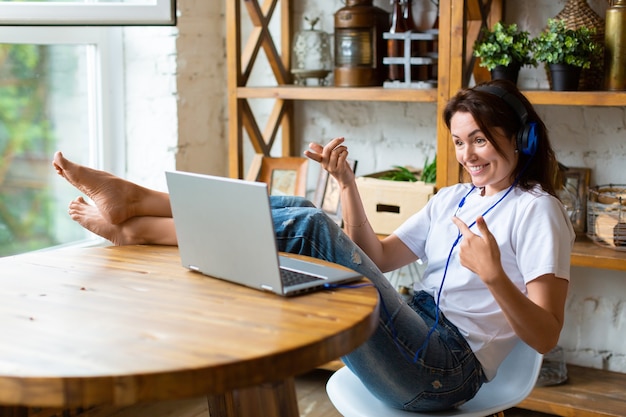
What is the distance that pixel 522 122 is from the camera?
1.86m

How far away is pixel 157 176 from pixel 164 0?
2.49 ft

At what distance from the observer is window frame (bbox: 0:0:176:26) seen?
2576 mm

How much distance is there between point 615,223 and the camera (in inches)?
99.5

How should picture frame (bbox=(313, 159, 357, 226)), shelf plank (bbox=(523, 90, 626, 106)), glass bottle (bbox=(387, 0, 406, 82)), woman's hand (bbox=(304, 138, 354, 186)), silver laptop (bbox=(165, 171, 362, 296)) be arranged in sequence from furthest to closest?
picture frame (bbox=(313, 159, 357, 226)) → glass bottle (bbox=(387, 0, 406, 82)) → shelf plank (bbox=(523, 90, 626, 106)) → woman's hand (bbox=(304, 138, 354, 186)) → silver laptop (bbox=(165, 171, 362, 296))

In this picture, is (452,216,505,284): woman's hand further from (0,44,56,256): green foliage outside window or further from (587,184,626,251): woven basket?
(0,44,56,256): green foliage outside window

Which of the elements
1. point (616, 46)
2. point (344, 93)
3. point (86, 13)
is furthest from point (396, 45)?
point (86, 13)

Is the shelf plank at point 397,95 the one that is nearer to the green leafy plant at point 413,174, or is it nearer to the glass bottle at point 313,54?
the glass bottle at point 313,54

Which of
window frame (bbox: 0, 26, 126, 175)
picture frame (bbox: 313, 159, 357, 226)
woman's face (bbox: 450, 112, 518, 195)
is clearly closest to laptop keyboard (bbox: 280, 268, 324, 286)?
woman's face (bbox: 450, 112, 518, 195)

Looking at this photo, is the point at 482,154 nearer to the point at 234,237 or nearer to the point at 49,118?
the point at 234,237

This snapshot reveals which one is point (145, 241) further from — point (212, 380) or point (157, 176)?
point (157, 176)

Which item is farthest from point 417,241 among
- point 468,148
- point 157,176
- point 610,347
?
point 157,176

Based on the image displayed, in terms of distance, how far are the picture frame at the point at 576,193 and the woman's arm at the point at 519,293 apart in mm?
1092

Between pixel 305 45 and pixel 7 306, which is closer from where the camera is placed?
pixel 7 306

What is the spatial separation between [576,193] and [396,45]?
2.55 ft
